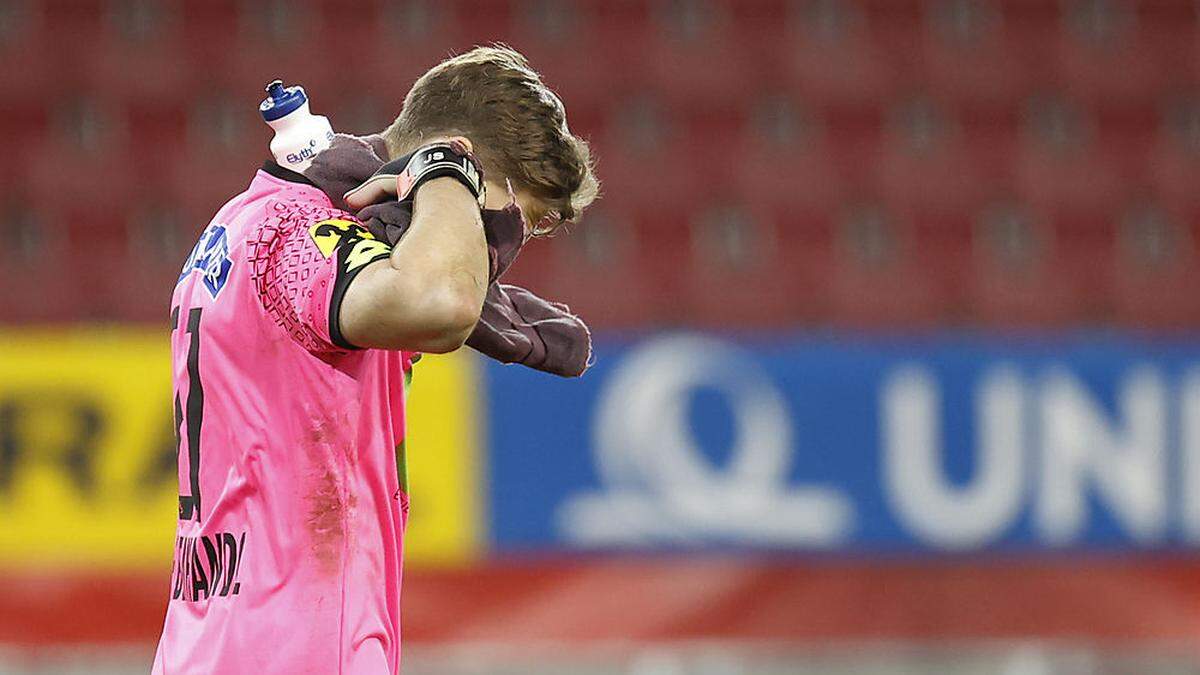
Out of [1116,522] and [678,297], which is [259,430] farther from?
[678,297]

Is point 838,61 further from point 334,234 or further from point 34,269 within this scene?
point 334,234

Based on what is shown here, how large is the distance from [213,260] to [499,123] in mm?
327

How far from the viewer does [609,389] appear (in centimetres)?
528

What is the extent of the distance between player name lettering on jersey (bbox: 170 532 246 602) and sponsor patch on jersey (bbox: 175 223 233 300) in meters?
0.25

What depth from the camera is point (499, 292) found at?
1.90 m

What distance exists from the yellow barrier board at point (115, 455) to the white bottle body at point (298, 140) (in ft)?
10.7

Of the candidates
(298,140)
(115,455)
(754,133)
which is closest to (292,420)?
(298,140)

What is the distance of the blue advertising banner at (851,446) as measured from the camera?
523cm

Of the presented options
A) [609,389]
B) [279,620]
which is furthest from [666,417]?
[279,620]

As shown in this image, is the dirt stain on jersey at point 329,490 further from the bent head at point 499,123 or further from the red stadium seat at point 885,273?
the red stadium seat at point 885,273

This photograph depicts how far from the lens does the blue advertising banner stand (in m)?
5.23

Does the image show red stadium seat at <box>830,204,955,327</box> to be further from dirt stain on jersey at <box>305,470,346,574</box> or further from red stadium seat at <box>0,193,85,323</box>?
dirt stain on jersey at <box>305,470,346,574</box>

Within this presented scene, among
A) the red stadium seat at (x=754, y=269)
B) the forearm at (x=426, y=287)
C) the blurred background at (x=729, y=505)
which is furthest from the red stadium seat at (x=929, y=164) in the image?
the forearm at (x=426, y=287)

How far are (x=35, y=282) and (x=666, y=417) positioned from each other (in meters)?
2.75
